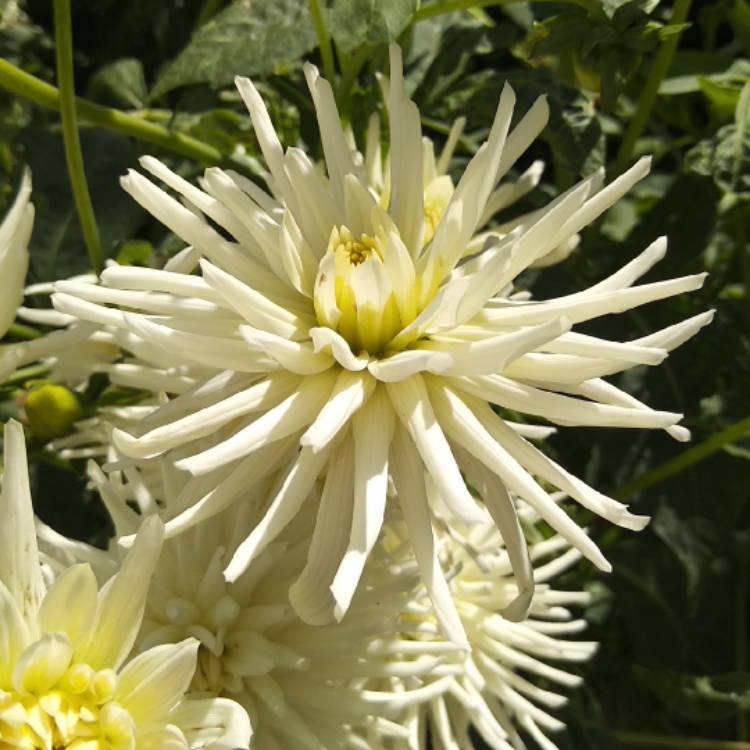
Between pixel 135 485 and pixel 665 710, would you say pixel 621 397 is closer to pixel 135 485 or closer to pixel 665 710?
pixel 135 485

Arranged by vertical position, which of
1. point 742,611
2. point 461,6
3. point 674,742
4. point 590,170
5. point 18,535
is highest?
point 461,6

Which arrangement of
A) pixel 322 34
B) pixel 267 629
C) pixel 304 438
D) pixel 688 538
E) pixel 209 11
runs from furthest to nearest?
pixel 209 11 → pixel 688 538 → pixel 322 34 → pixel 267 629 → pixel 304 438

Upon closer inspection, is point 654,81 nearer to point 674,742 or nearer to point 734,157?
point 734,157

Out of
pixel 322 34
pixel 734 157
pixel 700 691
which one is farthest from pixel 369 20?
pixel 700 691

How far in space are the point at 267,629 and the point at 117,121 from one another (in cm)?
38

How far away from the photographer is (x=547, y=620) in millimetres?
884

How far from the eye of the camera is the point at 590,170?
76cm

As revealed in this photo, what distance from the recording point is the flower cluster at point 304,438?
53 centimetres


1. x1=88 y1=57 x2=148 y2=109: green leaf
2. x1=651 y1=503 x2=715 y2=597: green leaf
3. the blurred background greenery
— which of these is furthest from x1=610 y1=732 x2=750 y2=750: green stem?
x1=88 y1=57 x2=148 y2=109: green leaf

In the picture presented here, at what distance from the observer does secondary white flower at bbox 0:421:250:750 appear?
0.52m

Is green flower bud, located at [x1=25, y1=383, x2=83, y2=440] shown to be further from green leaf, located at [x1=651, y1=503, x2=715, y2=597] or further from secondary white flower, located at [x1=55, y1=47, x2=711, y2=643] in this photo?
green leaf, located at [x1=651, y1=503, x2=715, y2=597]

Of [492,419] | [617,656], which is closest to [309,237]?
[492,419]

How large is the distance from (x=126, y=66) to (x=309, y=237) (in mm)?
465

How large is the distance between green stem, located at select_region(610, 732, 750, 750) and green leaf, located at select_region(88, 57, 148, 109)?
69 centimetres
